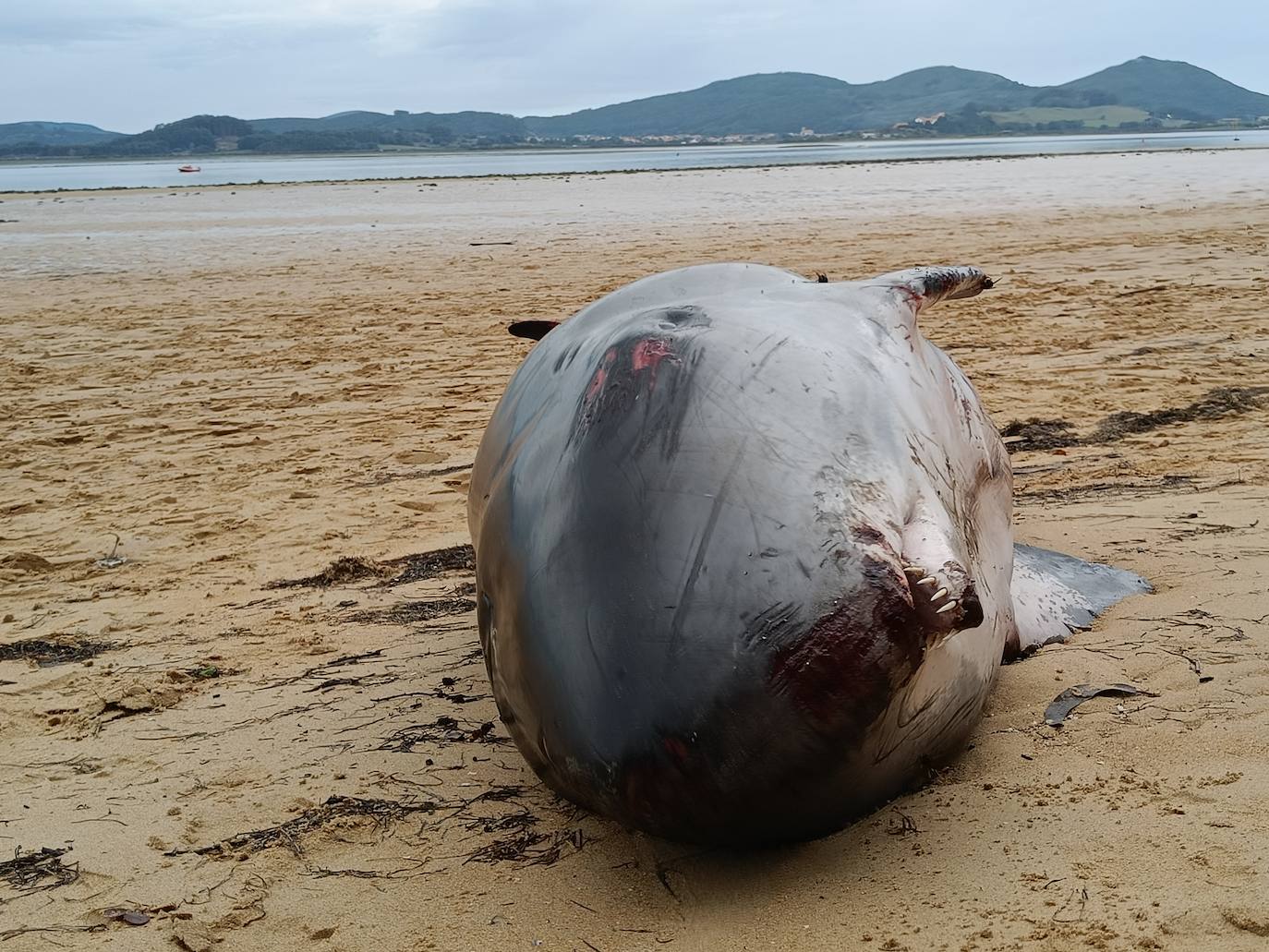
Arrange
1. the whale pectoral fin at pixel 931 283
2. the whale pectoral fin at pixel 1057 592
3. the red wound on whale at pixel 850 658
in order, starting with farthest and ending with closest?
the whale pectoral fin at pixel 931 283
the whale pectoral fin at pixel 1057 592
the red wound on whale at pixel 850 658

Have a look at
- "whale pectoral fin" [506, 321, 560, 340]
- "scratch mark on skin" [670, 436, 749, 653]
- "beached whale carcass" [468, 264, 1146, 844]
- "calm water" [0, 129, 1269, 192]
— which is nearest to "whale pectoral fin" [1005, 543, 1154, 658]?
"beached whale carcass" [468, 264, 1146, 844]

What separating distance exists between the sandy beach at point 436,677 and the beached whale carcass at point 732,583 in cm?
23

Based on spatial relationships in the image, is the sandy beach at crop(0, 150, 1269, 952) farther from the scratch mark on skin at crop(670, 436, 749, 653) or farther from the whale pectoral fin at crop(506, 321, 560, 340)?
the whale pectoral fin at crop(506, 321, 560, 340)

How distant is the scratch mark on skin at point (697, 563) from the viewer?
2354mm

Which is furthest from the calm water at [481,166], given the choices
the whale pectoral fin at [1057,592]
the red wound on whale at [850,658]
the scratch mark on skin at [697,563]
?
the red wound on whale at [850,658]

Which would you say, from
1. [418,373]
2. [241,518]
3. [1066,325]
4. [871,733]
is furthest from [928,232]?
[871,733]

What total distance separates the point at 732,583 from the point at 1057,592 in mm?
1888

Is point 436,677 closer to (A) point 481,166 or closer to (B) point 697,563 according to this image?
(B) point 697,563

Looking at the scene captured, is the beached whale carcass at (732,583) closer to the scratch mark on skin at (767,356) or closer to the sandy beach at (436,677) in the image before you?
the scratch mark on skin at (767,356)

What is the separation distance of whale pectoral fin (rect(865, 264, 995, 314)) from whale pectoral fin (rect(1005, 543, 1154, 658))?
95cm

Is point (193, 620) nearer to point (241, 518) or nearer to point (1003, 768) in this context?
point (241, 518)

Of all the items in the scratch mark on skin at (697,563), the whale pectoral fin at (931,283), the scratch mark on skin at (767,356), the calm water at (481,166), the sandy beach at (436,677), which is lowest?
the sandy beach at (436,677)

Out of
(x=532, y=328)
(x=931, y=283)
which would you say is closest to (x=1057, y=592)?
(x=931, y=283)

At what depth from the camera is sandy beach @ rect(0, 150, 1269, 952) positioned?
2422 mm
